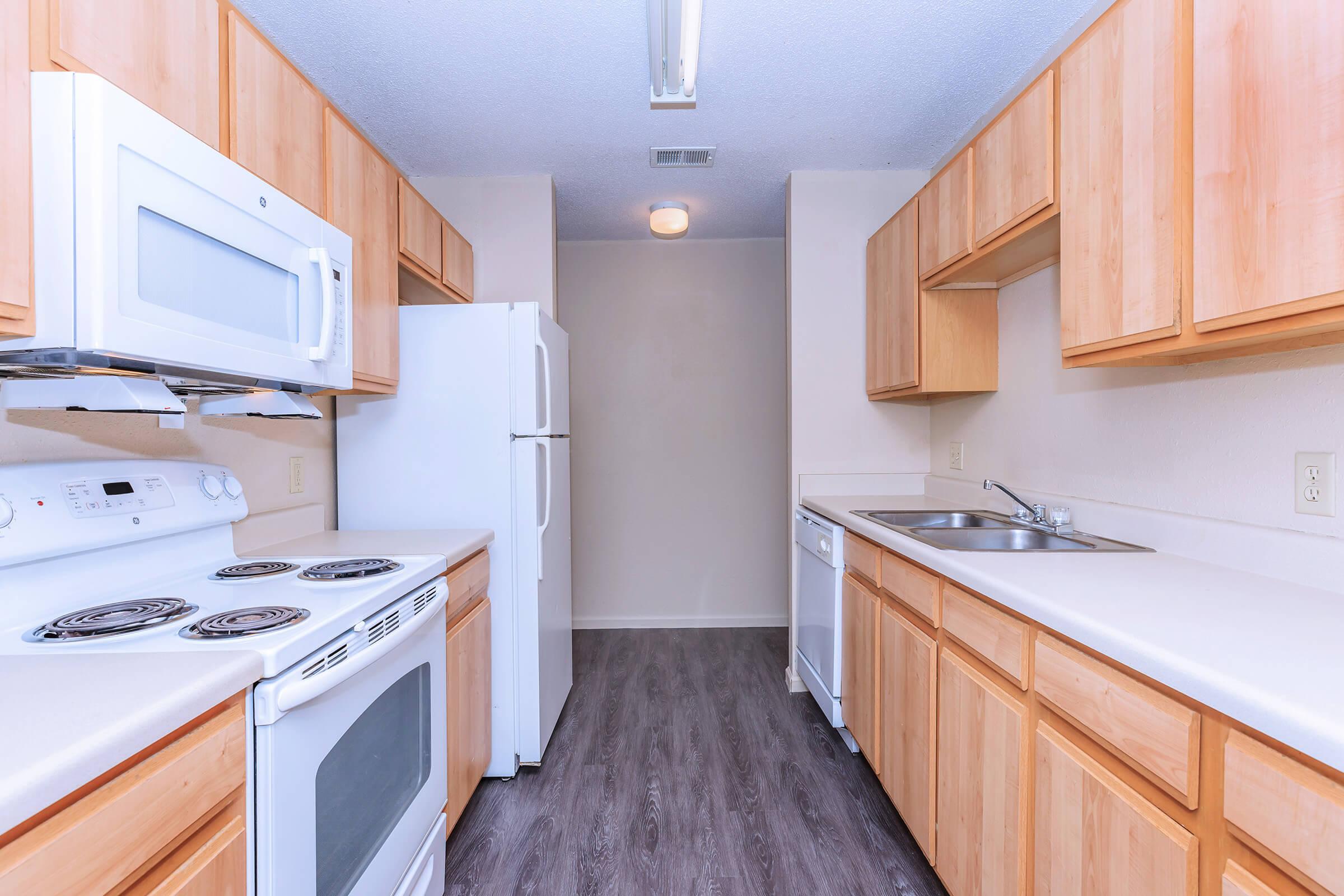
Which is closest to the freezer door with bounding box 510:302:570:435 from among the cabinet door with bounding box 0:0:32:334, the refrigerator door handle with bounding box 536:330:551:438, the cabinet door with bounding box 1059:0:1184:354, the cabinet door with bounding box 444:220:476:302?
the refrigerator door handle with bounding box 536:330:551:438

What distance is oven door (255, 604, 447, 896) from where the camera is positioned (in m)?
0.94

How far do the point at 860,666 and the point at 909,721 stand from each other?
1.34 feet

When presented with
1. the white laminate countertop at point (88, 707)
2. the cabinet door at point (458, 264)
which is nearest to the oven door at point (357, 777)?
the white laminate countertop at point (88, 707)

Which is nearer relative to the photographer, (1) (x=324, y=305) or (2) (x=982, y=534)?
(1) (x=324, y=305)

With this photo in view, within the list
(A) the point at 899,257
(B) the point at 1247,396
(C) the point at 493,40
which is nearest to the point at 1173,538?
(B) the point at 1247,396

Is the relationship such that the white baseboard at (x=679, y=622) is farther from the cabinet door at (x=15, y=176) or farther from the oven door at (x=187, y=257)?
the cabinet door at (x=15, y=176)

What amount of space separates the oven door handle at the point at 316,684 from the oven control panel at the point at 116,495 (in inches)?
24.0

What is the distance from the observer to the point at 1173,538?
1463 millimetres

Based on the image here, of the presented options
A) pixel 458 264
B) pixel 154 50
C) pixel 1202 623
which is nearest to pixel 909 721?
pixel 1202 623

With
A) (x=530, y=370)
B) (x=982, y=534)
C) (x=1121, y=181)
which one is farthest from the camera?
(x=530, y=370)

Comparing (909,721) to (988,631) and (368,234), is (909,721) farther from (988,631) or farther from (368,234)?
(368,234)

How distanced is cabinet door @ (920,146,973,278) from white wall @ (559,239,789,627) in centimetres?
170

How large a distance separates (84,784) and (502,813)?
1.58m

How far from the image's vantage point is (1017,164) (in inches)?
65.3
